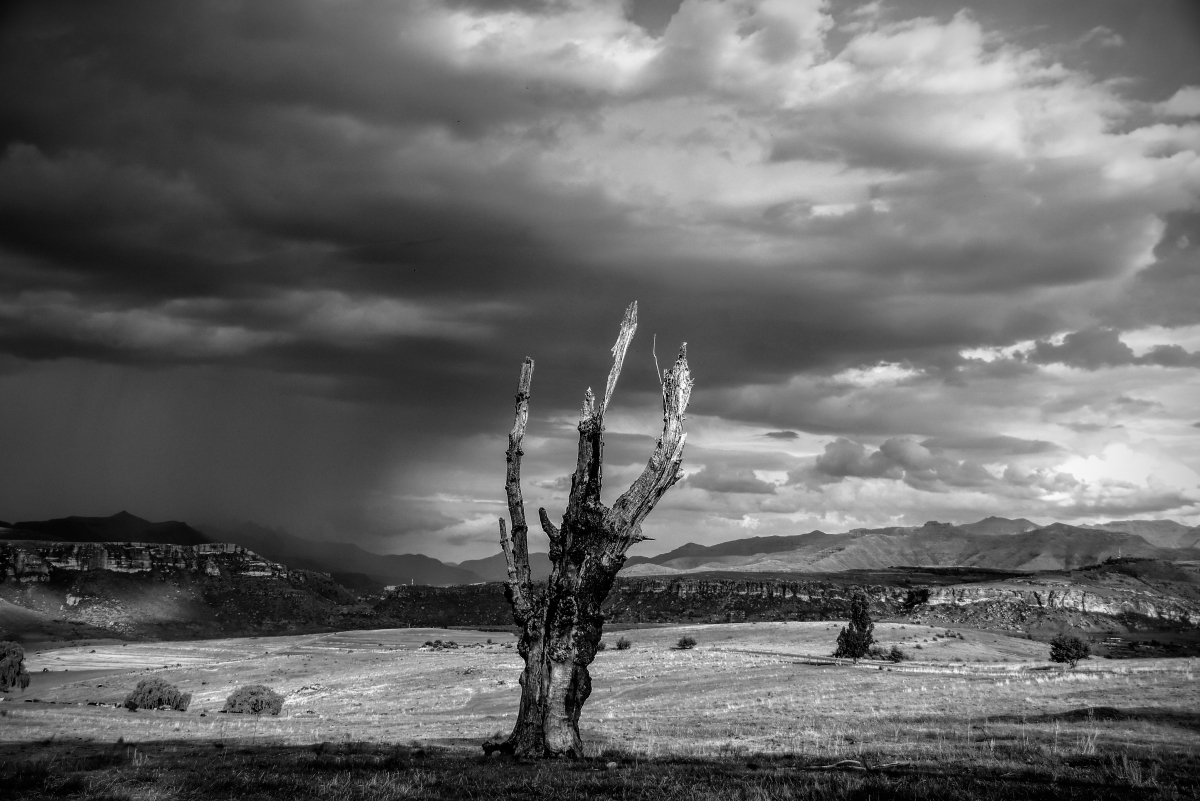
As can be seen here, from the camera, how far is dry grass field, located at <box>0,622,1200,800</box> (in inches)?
512

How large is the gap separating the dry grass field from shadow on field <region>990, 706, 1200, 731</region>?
13cm

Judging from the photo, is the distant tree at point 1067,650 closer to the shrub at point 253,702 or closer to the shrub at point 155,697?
the shrub at point 253,702

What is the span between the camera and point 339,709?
1946 inches

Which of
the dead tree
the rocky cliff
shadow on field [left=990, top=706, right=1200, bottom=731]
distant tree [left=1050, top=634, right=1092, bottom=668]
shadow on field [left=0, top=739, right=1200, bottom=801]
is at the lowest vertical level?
the rocky cliff

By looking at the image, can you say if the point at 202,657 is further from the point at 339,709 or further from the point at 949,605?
the point at 949,605

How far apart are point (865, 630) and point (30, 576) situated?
7459 inches

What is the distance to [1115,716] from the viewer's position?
90.1 ft

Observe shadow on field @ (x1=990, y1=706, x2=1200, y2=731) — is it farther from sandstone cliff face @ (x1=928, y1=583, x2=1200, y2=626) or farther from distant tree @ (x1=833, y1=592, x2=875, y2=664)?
sandstone cliff face @ (x1=928, y1=583, x2=1200, y2=626)

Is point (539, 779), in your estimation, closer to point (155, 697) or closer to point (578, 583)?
point (578, 583)


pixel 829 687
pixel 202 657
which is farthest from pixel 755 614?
pixel 829 687

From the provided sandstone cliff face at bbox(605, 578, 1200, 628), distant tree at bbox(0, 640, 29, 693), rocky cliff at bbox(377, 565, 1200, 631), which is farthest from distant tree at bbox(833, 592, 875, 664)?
sandstone cliff face at bbox(605, 578, 1200, 628)

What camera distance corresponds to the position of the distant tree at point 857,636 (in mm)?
68000

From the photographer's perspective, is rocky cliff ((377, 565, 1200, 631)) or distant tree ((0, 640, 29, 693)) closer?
distant tree ((0, 640, 29, 693))

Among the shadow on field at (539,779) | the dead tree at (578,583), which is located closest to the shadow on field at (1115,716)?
the shadow on field at (539,779)
